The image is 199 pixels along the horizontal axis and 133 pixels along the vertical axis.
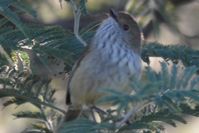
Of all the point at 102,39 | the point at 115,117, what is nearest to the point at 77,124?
the point at 115,117

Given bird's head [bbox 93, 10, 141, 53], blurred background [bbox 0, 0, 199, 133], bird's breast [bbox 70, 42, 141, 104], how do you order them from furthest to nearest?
blurred background [bbox 0, 0, 199, 133], bird's head [bbox 93, 10, 141, 53], bird's breast [bbox 70, 42, 141, 104]

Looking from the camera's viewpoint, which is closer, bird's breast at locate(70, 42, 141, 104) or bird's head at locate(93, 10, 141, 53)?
bird's breast at locate(70, 42, 141, 104)

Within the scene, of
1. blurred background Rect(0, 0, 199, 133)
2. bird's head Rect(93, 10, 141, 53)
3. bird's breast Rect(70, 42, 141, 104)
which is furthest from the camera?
blurred background Rect(0, 0, 199, 133)

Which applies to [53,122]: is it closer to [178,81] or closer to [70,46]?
[70,46]

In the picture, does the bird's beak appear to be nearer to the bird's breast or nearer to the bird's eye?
the bird's eye

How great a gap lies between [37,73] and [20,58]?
9.4 inches

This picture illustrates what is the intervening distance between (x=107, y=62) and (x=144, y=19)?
1.44m

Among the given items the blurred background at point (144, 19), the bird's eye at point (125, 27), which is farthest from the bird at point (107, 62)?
the blurred background at point (144, 19)

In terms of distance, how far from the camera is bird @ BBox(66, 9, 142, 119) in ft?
12.0

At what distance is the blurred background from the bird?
0.16 m

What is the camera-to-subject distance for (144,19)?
5113 millimetres

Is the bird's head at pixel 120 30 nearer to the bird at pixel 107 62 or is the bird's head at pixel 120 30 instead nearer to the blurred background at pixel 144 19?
the bird at pixel 107 62

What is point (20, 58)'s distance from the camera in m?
3.30

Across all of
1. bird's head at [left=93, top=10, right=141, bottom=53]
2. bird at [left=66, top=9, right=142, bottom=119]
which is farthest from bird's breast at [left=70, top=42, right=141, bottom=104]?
bird's head at [left=93, top=10, right=141, bottom=53]
